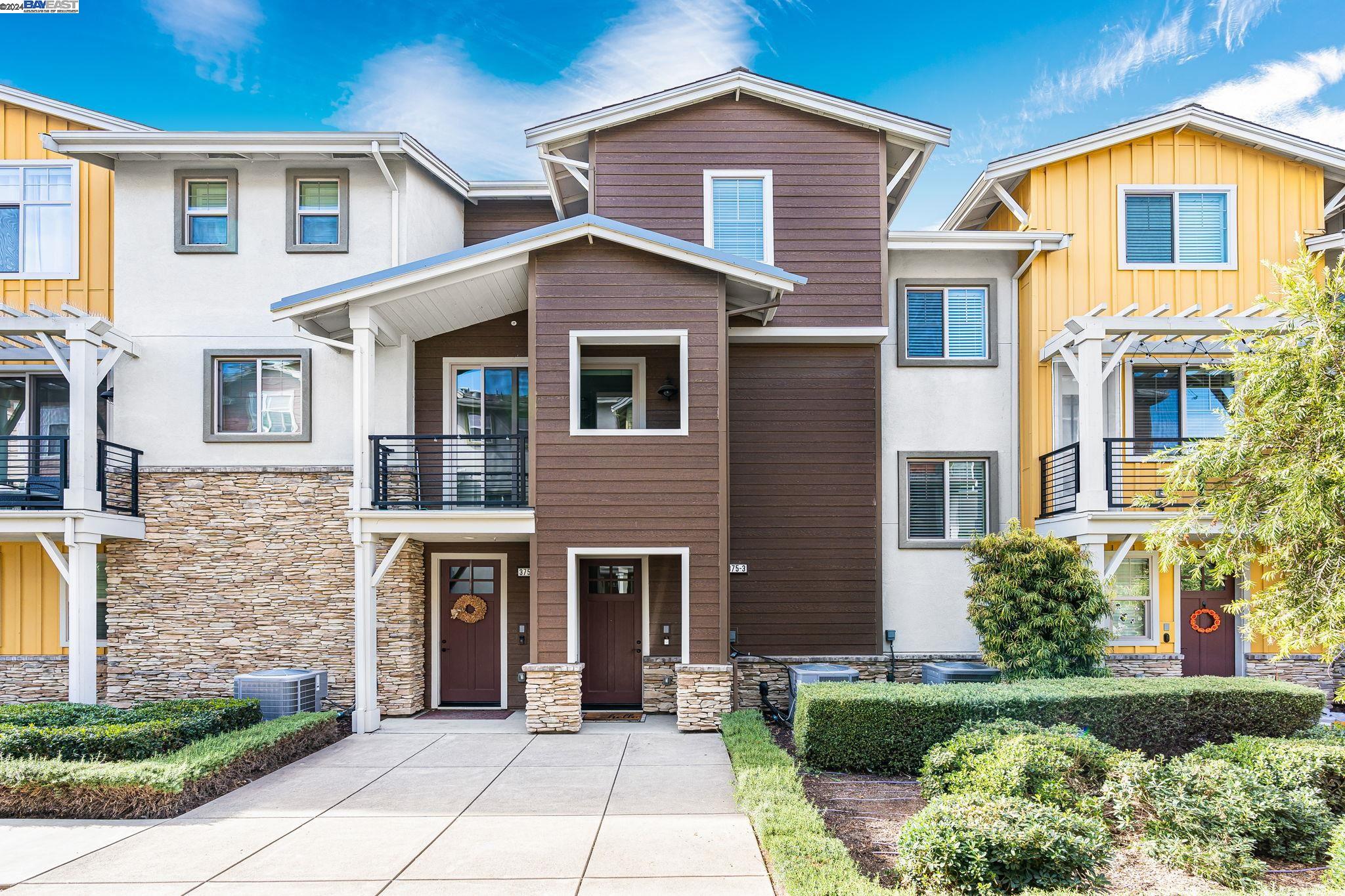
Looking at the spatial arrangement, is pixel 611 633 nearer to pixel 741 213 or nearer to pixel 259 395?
pixel 259 395

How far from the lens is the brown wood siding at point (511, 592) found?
13.8m

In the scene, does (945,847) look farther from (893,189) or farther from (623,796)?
(893,189)

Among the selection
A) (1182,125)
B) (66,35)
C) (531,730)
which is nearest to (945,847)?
(531,730)

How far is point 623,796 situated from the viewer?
28.3 feet

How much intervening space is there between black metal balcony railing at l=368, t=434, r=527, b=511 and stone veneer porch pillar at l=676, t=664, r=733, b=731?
126 inches

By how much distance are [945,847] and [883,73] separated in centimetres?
3020

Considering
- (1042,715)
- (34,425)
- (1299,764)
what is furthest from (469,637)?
(1299,764)

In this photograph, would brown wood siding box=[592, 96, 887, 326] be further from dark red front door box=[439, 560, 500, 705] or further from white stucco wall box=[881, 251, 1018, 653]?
dark red front door box=[439, 560, 500, 705]

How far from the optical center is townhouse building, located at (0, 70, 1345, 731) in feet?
42.5

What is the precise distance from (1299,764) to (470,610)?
10.4m

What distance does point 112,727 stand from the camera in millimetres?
9078

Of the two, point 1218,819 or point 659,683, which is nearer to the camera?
point 1218,819

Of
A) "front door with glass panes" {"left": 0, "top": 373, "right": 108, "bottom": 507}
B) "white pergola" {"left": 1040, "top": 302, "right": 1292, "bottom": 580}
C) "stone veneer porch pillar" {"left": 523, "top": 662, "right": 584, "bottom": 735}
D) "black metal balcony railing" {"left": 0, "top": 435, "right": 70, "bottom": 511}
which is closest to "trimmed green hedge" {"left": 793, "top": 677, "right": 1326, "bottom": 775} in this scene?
"white pergola" {"left": 1040, "top": 302, "right": 1292, "bottom": 580}

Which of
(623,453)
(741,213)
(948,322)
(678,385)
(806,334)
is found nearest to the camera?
(623,453)
